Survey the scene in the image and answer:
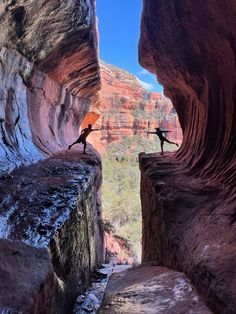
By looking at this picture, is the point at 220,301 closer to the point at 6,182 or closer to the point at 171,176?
the point at 6,182

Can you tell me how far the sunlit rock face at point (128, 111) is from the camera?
44.2m

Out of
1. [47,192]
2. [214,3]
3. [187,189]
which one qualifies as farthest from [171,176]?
[214,3]

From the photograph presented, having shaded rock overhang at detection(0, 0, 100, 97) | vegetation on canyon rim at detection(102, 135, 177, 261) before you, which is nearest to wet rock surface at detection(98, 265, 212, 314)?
shaded rock overhang at detection(0, 0, 100, 97)

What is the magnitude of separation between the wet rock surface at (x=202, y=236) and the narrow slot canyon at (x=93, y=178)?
2 centimetres

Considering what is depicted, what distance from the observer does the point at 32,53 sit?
30.2ft

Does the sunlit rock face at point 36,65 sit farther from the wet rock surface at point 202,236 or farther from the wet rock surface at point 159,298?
the wet rock surface at point 159,298

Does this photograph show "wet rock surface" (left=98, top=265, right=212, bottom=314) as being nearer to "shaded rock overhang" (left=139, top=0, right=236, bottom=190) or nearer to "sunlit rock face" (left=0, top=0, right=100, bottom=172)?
"shaded rock overhang" (left=139, top=0, right=236, bottom=190)

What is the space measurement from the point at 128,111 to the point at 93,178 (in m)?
38.0

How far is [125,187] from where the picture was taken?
105ft

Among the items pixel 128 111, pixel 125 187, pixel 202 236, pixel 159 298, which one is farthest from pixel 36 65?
pixel 128 111

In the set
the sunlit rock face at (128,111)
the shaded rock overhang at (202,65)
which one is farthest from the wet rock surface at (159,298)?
the sunlit rock face at (128,111)

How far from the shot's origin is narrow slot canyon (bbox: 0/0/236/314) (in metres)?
3.32

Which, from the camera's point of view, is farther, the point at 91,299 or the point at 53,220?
the point at 91,299

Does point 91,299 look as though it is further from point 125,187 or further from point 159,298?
point 125,187
